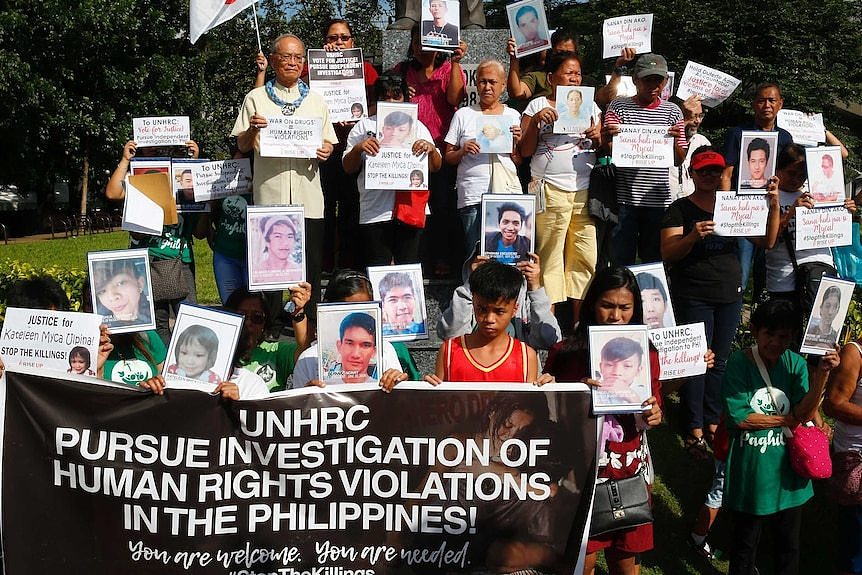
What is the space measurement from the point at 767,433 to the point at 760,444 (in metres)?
0.07

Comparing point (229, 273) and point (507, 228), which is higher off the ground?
point (507, 228)

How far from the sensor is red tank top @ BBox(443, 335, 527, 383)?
4445 mm

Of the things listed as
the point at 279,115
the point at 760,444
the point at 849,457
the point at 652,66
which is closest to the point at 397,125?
the point at 279,115

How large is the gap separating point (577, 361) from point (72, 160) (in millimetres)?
27570

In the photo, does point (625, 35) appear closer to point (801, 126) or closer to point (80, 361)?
point (801, 126)

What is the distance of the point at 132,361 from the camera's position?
4.99m

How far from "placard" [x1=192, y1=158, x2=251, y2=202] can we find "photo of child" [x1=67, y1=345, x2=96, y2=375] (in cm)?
245

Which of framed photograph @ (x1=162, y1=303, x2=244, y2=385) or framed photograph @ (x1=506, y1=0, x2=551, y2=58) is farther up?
framed photograph @ (x1=506, y1=0, x2=551, y2=58)

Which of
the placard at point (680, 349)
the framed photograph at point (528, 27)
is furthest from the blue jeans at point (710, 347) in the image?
the framed photograph at point (528, 27)

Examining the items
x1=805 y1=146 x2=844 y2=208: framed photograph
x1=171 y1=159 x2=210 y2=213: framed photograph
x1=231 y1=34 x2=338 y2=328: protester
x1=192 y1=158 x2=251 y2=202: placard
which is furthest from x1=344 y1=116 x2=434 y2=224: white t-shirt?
x1=805 y1=146 x2=844 y2=208: framed photograph

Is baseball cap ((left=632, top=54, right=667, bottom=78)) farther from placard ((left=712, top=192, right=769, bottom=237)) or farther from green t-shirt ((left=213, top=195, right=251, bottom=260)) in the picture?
green t-shirt ((left=213, top=195, right=251, bottom=260))

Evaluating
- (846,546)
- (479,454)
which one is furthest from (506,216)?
(846,546)

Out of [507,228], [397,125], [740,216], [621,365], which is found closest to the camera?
[621,365]

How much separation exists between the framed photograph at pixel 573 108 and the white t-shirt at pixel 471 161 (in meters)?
0.31
